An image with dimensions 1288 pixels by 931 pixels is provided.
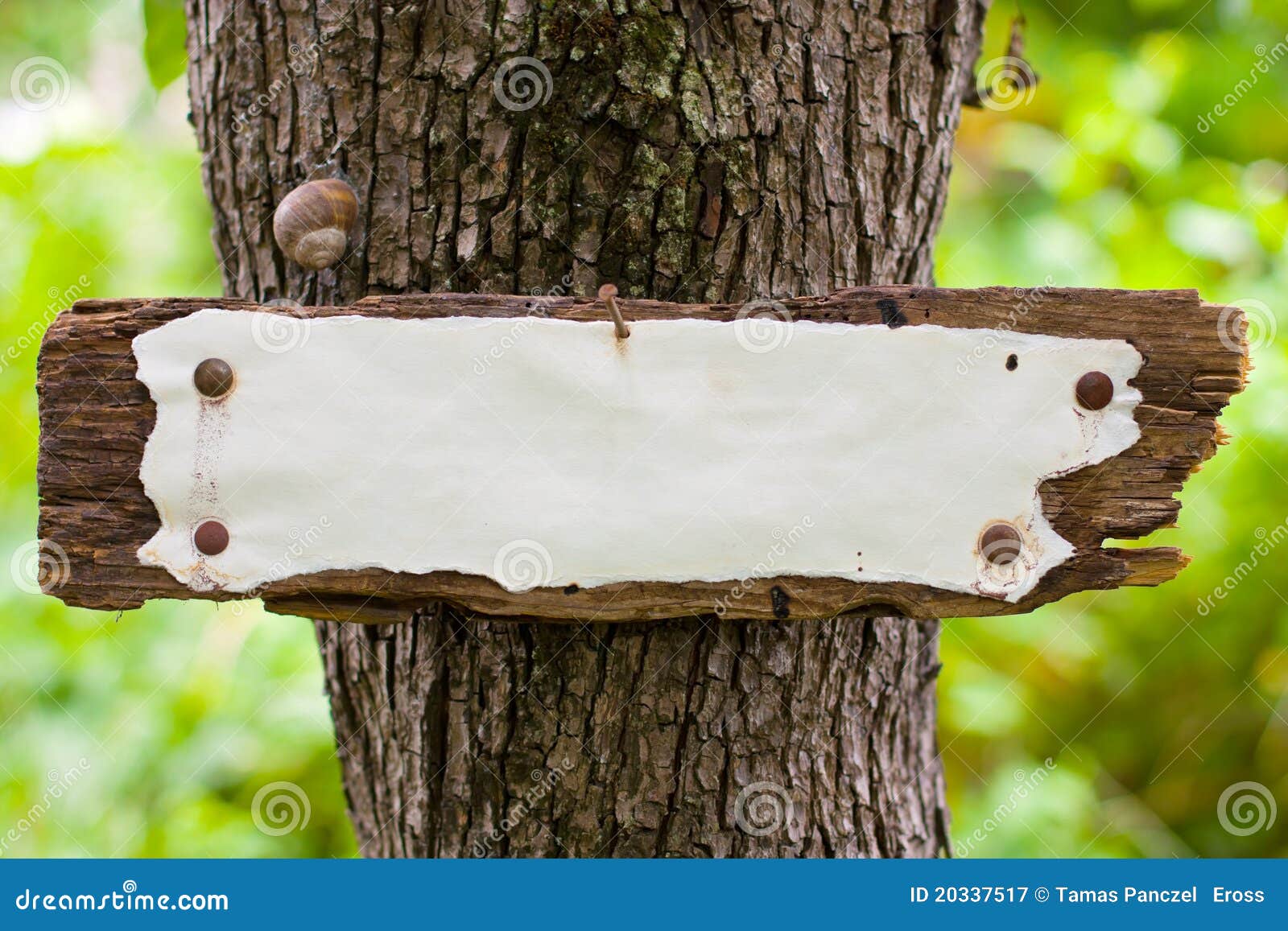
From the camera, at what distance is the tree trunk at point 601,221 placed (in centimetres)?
95

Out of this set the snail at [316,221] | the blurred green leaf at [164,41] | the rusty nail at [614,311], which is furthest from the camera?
the blurred green leaf at [164,41]

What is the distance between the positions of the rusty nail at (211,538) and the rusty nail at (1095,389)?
821 millimetres

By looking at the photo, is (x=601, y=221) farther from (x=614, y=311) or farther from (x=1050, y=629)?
(x=1050, y=629)

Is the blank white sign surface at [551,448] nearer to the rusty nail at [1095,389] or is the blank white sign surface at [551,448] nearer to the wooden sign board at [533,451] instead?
the wooden sign board at [533,451]

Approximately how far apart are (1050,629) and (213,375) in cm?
215

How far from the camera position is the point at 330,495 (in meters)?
0.85

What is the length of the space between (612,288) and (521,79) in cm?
29

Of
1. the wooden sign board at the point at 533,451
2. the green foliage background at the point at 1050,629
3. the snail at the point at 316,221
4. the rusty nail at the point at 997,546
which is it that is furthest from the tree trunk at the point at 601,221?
the green foliage background at the point at 1050,629

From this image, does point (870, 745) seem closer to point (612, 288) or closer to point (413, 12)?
point (612, 288)

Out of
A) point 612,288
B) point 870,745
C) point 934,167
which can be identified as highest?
point 934,167

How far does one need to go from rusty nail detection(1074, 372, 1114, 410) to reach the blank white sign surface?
0.36 ft

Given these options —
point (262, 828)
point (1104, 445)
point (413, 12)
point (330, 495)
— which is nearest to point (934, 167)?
point (1104, 445)

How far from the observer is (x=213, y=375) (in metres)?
0.85

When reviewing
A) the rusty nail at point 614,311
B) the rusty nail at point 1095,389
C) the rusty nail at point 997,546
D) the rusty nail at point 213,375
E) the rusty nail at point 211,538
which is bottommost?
the rusty nail at point 997,546
